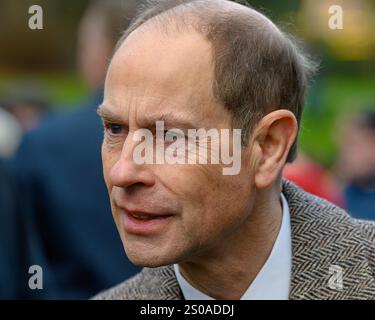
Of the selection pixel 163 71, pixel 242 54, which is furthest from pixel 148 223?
pixel 242 54

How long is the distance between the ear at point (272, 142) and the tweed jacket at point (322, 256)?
21 cm

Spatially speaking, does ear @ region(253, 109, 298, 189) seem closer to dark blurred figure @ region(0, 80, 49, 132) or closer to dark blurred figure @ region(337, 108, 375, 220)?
dark blurred figure @ region(337, 108, 375, 220)

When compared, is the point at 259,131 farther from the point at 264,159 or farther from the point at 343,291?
the point at 343,291

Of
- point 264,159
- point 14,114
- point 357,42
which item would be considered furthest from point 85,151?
point 357,42

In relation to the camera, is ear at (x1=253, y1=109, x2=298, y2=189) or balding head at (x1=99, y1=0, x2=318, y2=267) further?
ear at (x1=253, y1=109, x2=298, y2=189)

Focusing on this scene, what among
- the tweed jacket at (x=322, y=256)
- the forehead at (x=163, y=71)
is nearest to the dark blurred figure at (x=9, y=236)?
the tweed jacket at (x=322, y=256)

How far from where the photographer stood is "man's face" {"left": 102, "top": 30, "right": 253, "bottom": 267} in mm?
2643

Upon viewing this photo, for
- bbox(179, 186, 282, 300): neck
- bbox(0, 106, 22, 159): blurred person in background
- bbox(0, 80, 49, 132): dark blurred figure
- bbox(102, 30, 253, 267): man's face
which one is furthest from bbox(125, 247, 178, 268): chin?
bbox(0, 80, 49, 132): dark blurred figure

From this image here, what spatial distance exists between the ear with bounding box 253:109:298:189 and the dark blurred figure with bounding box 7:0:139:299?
2156 mm

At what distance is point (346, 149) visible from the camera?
27.0ft

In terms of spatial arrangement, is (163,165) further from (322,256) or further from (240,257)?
(322,256)

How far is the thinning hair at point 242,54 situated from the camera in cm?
275

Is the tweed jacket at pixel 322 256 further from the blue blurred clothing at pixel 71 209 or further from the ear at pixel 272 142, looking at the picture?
the blue blurred clothing at pixel 71 209
